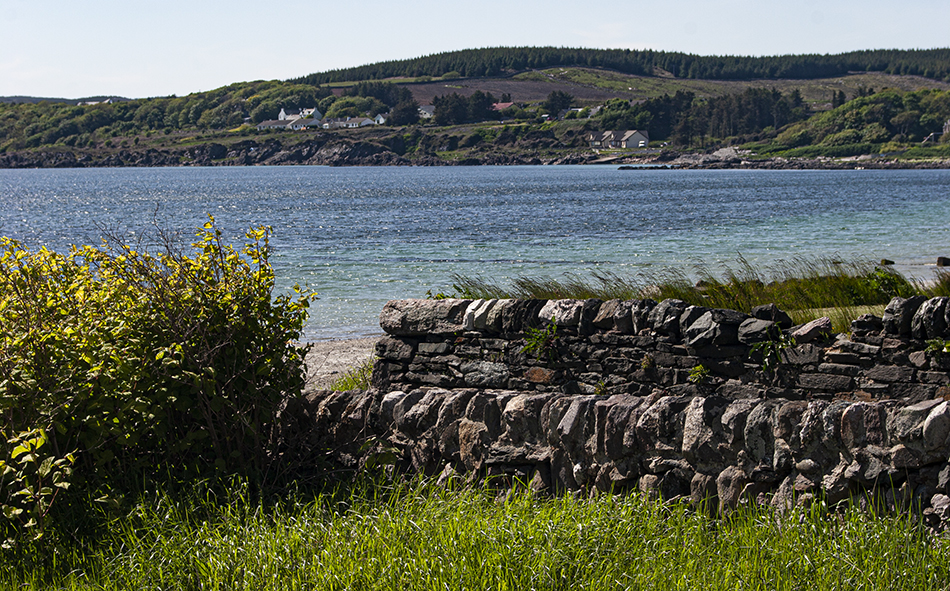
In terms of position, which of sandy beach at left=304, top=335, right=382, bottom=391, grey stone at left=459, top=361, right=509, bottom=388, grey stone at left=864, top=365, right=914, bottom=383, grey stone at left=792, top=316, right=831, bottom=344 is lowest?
sandy beach at left=304, top=335, right=382, bottom=391

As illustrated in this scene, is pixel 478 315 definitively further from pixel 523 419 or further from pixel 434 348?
pixel 523 419

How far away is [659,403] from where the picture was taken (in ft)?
16.6

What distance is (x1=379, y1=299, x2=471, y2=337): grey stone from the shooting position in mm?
8367

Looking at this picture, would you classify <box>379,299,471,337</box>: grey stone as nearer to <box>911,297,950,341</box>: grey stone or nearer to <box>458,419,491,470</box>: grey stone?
<box>458,419,491,470</box>: grey stone

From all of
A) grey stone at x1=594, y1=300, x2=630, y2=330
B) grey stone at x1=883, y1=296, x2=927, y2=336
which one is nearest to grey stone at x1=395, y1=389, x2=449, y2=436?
grey stone at x1=594, y1=300, x2=630, y2=330

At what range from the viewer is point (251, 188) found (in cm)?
11056

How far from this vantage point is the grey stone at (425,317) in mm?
8367

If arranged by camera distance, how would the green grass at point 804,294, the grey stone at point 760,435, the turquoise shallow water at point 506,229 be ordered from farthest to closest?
the turquoise shallow water at point 506,229 → the green grass at point 804,294 → the grey stone at point 760,435

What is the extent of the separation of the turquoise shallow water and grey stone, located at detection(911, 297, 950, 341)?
642 cm

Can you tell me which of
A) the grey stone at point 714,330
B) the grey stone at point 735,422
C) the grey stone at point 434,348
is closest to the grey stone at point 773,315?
the grey stone at point 714,330

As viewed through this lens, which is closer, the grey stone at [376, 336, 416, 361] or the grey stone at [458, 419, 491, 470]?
the grey stone at [458, 419, 491, 470]

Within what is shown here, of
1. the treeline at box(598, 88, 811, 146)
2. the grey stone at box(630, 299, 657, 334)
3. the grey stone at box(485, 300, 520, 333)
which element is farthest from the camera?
the treeline at box(598, 88, 811, 146)

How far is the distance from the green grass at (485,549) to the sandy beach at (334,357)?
653 cm

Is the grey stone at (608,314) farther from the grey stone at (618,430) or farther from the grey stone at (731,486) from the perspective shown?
the grey stone at (731,486)
